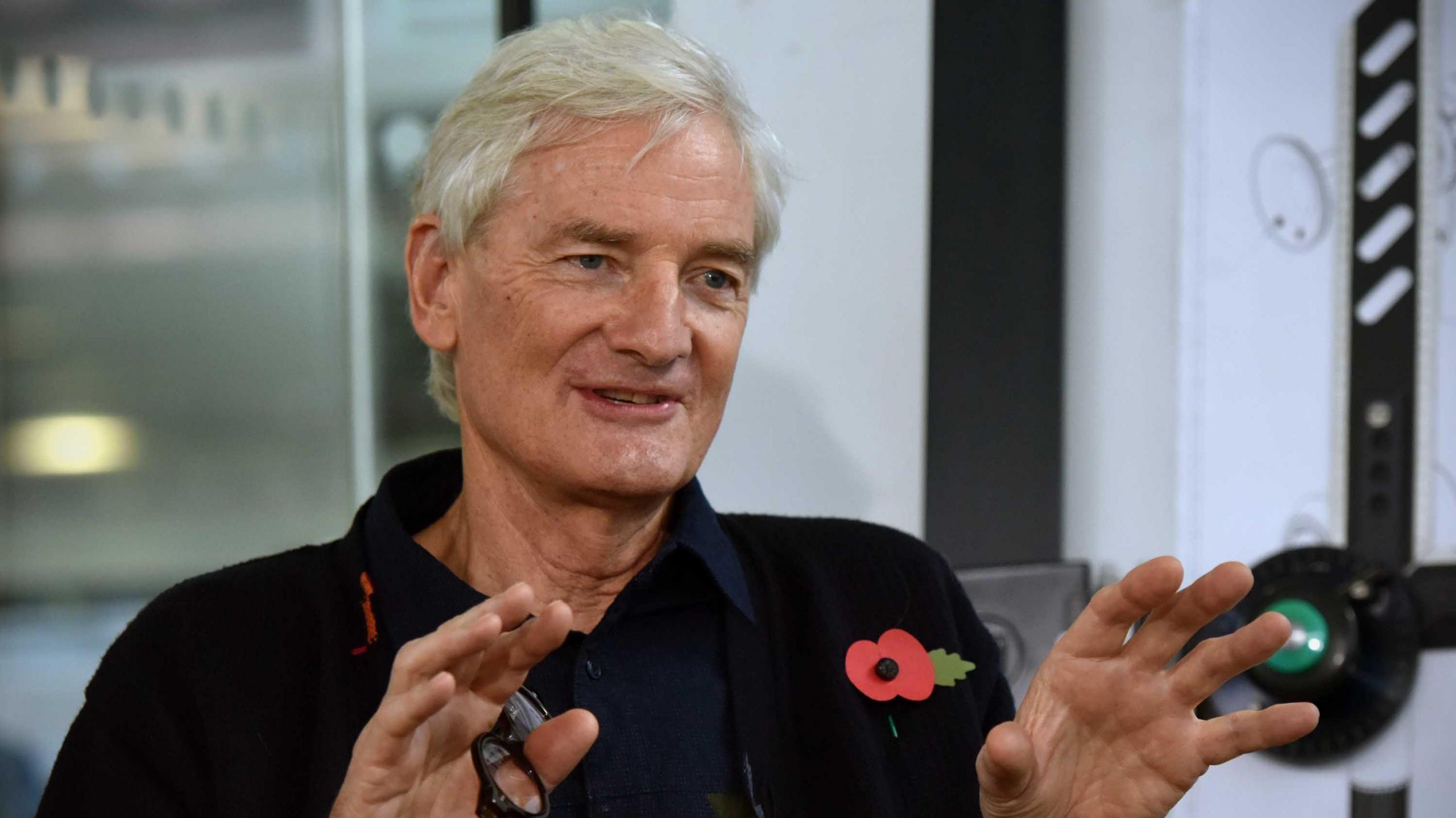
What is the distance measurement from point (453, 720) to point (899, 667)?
583 millimetres

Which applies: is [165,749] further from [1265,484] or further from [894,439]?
[1265,484]

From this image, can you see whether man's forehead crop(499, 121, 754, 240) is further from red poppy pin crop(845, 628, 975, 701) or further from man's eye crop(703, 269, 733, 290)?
red poppy pin crop(845, 628, 975, 701)

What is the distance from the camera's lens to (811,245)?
194 cm

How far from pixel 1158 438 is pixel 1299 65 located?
2.07ft

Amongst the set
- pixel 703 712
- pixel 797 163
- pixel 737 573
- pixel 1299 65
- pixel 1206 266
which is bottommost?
pixel 703 712

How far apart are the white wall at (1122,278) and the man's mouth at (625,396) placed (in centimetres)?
106

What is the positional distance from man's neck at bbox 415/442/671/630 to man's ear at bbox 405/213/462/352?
0.42ft

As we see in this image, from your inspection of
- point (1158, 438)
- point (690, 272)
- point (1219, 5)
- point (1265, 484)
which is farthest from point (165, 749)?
point (1219, 5)

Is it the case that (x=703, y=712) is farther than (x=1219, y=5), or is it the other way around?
(x=1219, y=5)

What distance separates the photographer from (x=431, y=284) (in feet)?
4.61

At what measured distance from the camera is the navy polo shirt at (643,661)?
4.03 feet

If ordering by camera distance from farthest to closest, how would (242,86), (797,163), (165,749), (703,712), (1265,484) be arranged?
(1265,484), (797,163), (242,86), (703,712), (165,749)

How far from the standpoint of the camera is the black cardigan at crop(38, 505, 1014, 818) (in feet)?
3.84

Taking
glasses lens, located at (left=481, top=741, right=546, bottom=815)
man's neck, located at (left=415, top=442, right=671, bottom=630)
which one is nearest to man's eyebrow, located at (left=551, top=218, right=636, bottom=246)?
man's neck, located at (left=415, top=442, right=671, bottom=630)
